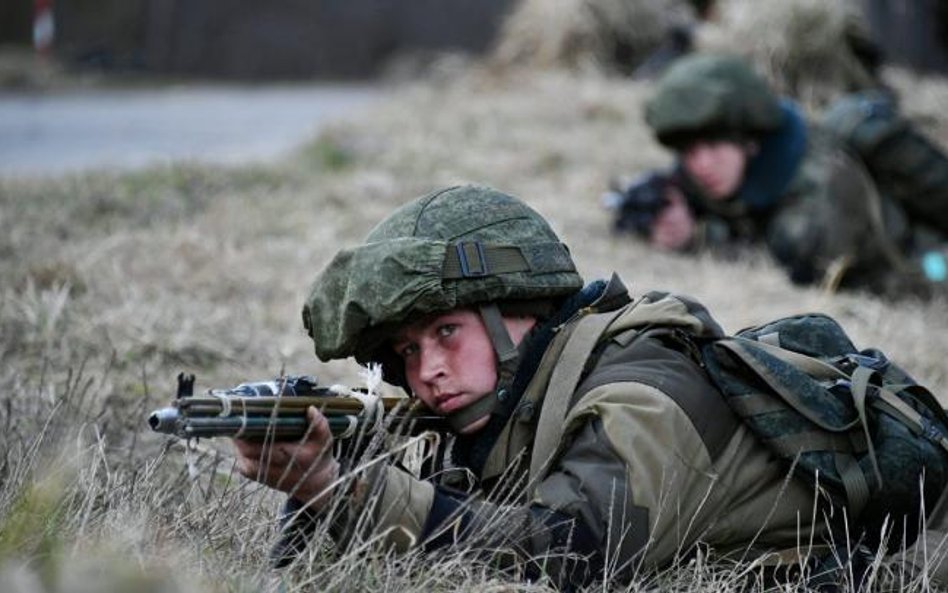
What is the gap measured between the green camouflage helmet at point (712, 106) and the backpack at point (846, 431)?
16.0ft

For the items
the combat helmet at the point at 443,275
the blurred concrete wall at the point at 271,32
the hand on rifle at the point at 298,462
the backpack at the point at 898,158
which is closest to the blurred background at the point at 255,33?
the blurred concrete wall at the point at 271,32

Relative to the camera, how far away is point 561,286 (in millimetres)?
3695

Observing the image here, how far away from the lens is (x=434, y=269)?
3510 millimetres

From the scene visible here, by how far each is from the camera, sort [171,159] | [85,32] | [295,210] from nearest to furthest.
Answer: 1. [295,210]
2. [171,159]
3. [85,32]

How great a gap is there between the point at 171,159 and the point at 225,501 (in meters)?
7.03

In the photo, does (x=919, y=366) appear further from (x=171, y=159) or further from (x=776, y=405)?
(x=171, y=159)

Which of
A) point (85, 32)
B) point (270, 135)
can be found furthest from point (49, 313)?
point (85, 32)

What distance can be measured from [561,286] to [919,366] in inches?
132

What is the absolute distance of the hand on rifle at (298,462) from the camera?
3039 millimetres

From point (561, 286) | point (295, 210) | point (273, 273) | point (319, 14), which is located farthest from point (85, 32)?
point (561, 286)

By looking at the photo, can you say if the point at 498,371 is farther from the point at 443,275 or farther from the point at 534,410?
the point at 443,275

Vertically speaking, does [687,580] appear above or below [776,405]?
below

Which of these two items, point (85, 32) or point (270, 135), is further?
point (85, 32)

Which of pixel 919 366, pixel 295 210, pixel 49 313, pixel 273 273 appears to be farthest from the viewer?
pixel 295 210
